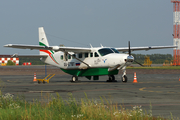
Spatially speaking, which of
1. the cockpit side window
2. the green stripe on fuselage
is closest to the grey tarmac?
the green stripe on fuselage

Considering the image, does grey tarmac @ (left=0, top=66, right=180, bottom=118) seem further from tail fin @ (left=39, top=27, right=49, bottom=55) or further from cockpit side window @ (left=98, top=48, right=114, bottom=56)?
tail fin @ (left=39, top=27, right=49, bottom=55)

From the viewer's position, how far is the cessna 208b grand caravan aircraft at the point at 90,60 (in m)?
25.1

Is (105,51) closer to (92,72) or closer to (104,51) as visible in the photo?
(104,51)

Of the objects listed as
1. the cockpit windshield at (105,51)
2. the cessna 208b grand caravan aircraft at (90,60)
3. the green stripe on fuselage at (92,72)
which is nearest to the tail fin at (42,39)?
the cessna 208b grand caravan aircraft at (90,60)

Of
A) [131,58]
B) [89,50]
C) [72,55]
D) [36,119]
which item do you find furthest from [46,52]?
[36,119]

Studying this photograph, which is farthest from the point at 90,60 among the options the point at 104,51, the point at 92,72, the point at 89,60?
the point at 104,51

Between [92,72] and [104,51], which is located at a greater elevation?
[104,51]

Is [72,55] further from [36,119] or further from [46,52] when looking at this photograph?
[36,119]

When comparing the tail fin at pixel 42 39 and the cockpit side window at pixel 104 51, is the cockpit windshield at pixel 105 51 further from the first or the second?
the tail fin at pixel 42 39

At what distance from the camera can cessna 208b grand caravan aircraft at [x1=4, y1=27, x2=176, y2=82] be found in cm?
2511

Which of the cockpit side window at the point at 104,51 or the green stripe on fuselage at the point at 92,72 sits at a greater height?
the cockpit side window at the point at 104,51

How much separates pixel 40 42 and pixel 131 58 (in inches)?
481

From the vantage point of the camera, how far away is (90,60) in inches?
1075

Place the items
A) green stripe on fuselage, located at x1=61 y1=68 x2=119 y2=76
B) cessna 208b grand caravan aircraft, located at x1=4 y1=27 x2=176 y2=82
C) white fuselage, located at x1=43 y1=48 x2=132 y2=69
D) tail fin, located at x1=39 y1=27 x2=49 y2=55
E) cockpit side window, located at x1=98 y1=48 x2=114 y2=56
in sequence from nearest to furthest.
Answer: white fuselage, located at x1=43 y1=48 x2=132 y2=69, cessna 208b grand caravan aircraft, located at x1=4 y1=27 x2=176 y2=82, green stripe on fuselage, located at x1=61 y1=68 x2=119 y2=76, cockpit side window, located at x1=98 y1=48 x2=114 y2=56, tail fin, located at x1=39 y1=27 x2=49 y2=55
